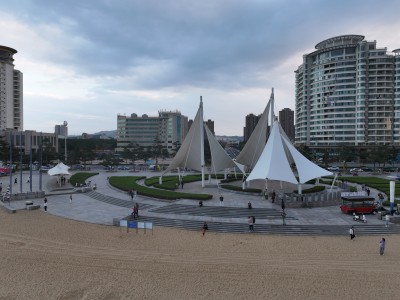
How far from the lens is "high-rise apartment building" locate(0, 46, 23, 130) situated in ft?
286

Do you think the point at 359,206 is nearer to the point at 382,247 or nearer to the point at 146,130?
the point at 382,247

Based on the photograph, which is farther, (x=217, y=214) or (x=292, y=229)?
(x=217, y=214)

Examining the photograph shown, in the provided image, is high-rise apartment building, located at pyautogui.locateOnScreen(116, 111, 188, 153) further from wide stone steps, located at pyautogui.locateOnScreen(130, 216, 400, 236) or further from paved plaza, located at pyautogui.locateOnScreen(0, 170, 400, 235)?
wide stone steps, located at pyautogui.locateOnScreen(130, 216, 400, 236)

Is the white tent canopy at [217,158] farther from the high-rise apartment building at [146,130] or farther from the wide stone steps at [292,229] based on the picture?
the high-rise apartment building at [146,130]

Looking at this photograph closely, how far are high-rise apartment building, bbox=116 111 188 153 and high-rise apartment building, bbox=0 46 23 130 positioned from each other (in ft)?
163

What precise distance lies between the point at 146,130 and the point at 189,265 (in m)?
129

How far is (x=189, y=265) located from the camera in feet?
53.4

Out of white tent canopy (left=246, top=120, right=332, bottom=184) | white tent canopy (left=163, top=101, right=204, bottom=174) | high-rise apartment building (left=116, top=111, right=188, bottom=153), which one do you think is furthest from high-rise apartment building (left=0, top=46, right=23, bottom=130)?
white tent canopy (left=246, top=120, right=332, bottom=184)

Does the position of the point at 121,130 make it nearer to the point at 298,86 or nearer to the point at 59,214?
the point at 298,86

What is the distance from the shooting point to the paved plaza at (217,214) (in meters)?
22.6

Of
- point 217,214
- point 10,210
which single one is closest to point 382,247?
point 217,214

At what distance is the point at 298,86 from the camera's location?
10369 cm

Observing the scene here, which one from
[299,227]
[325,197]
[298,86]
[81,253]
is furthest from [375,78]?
[81,253]

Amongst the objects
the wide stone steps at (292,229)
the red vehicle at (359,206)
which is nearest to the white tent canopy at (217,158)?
the wide stone steps at (292,229)
